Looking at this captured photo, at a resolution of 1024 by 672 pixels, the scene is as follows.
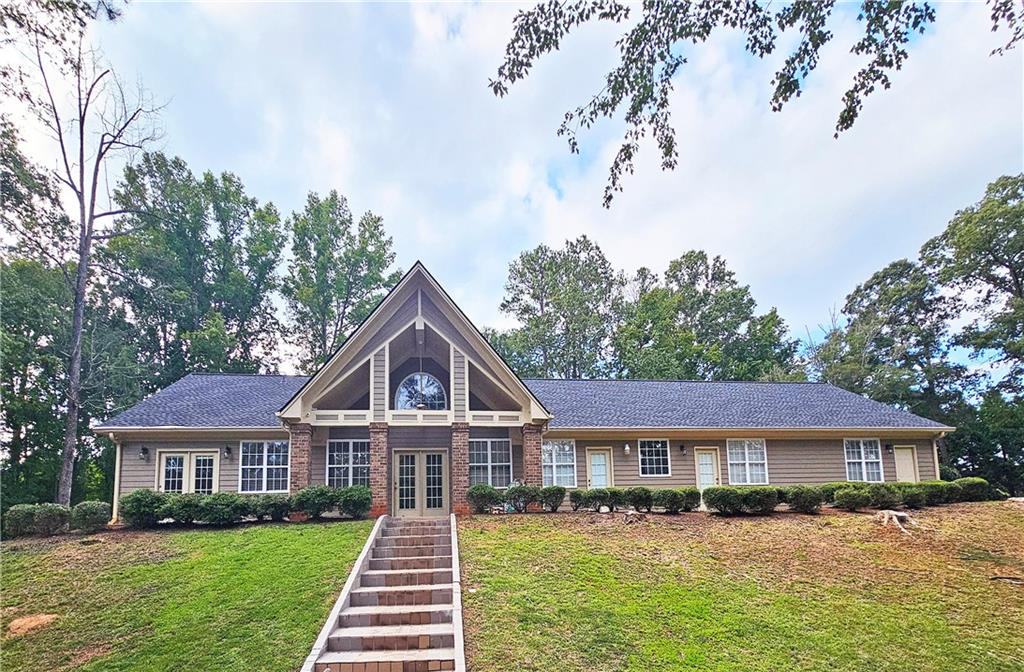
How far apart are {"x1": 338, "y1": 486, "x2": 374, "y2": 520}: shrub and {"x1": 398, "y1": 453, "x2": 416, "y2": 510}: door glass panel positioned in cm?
181

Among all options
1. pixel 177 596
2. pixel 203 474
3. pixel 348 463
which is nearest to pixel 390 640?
pixel 177 596

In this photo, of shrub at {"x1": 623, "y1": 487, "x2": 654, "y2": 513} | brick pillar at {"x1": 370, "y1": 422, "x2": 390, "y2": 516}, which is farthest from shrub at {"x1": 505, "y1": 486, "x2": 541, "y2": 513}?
brick pillar at {"x1": 370, "y1": 422, "x2": 390, "y2": 516}

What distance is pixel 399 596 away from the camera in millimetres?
8734

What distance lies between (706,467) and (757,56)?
14023mm

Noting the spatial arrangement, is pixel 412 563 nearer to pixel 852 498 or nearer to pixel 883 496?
pixel 852 498

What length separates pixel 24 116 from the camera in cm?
1711

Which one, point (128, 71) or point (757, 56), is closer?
point (757, 56)

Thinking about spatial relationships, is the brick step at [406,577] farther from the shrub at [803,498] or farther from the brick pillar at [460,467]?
the shrub at [803,498]

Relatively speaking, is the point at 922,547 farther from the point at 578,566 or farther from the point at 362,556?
the point at 362,556

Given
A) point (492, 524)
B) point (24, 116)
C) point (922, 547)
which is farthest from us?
point (24, 116)

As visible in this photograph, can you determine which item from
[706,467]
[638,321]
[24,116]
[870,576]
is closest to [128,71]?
[24,116]

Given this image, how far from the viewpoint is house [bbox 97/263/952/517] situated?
14555mm

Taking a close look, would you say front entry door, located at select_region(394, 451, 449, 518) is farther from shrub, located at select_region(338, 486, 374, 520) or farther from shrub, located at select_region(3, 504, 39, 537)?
shrub, located at select_region(3, 504, 39, 537)

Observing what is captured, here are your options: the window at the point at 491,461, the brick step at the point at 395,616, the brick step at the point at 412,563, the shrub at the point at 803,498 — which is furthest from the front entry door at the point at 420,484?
the shrub at the point at 803,498
